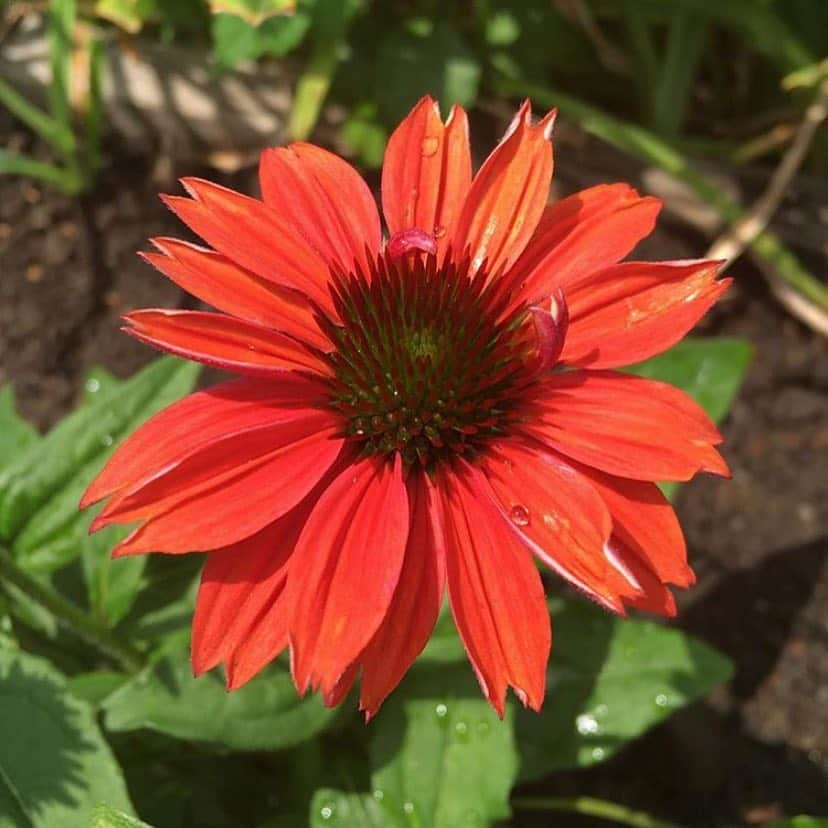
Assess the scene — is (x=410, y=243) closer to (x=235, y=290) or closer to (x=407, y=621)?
(x=235, y=290)

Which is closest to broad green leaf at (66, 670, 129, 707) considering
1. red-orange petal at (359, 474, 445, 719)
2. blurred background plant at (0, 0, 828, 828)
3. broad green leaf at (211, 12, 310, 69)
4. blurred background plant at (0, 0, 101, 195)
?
blurred background plant at (0, 0, 828, 828)

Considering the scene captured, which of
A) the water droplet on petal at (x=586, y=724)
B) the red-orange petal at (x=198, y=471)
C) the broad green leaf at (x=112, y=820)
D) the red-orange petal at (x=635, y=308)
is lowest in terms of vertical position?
the water droplet on petal at (x=586, y=724)

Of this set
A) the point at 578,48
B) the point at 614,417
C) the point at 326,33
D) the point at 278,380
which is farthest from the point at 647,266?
the point at 578,48

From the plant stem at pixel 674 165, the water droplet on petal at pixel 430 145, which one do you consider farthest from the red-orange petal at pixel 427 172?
the plant stem at pixel 674 165

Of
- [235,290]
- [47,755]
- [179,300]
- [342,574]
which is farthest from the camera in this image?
[179,300]

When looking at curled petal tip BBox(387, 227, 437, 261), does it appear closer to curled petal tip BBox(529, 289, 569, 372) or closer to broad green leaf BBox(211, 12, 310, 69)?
curled petal tip BBox(529, 289, 569, 372)

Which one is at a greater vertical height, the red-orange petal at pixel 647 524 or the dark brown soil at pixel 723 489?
the red-orange petal at pixel 647 524

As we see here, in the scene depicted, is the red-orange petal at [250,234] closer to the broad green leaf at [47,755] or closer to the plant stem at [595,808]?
the broad green leaf at [47,755]

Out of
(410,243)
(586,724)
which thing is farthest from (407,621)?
(586,724)
